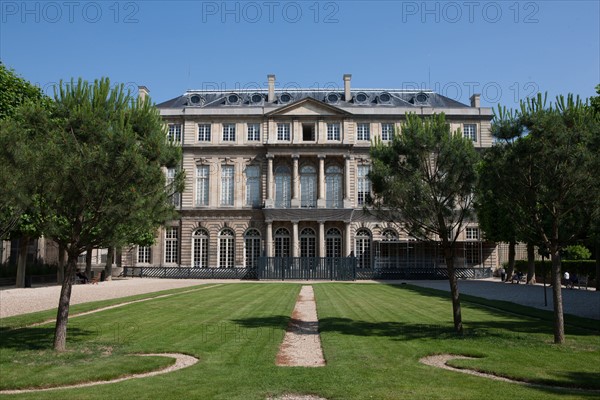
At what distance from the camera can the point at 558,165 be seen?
12.8 m

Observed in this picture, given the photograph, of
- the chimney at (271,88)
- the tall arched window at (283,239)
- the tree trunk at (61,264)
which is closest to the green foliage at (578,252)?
the tall arched window at (283,239)

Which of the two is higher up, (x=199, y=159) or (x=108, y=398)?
(x=199, y=159)

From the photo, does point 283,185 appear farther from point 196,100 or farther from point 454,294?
point 454,294

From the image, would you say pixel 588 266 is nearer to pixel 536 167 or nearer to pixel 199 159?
pixel 536 167

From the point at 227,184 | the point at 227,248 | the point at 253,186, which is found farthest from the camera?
the point at 227,184

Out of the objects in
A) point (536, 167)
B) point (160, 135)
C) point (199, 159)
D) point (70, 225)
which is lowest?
point (70, 225)

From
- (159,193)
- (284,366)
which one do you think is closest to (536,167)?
(284,366)

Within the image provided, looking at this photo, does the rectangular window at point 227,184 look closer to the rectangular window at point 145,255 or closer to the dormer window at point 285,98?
the dormer window at point 285,98

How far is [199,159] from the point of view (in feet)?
176

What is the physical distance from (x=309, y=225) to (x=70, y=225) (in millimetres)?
40924

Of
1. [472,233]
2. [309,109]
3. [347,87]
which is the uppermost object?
[347,87]

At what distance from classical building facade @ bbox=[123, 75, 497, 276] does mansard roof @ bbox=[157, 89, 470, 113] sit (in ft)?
4.26

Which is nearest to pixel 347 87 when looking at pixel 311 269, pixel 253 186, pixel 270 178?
pixel 270 178

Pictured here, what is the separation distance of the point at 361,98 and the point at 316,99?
513 cm
